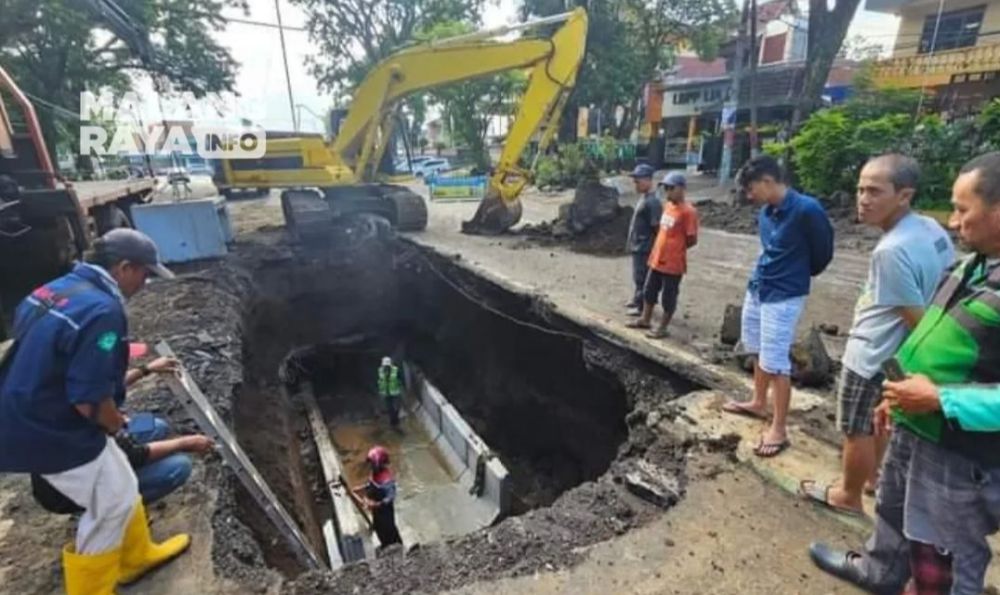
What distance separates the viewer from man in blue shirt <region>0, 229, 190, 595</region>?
6.06ft

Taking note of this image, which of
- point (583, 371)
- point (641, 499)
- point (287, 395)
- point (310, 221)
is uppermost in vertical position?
point (310, 221)

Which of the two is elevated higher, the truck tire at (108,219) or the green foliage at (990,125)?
the green foliage at (990,125)

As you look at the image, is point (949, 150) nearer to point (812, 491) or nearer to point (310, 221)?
point (812, 491)

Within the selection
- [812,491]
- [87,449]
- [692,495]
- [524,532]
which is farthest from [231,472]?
[812,491]

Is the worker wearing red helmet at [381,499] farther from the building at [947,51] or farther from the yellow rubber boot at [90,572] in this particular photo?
the building at [947,51]

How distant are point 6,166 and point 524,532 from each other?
7.94m

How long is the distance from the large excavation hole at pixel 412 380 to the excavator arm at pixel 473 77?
7.90ft

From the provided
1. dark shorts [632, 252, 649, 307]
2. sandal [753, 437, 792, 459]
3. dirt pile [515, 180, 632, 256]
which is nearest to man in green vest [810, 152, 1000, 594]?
sandal [753, 437, 792, 459]

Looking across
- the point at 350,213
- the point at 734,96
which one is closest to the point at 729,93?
the point at 734,96

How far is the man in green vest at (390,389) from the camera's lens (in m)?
7.84

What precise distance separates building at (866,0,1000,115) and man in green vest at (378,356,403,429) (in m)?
15.6

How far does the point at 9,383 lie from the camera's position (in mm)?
1886

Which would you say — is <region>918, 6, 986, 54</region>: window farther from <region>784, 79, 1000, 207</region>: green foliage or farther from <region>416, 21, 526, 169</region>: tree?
<region>416, 21, 526, 169</region>: tree

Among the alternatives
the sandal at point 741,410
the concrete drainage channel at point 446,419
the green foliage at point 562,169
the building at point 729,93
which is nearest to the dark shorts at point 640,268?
the concrete drainage channel at point 446,419
